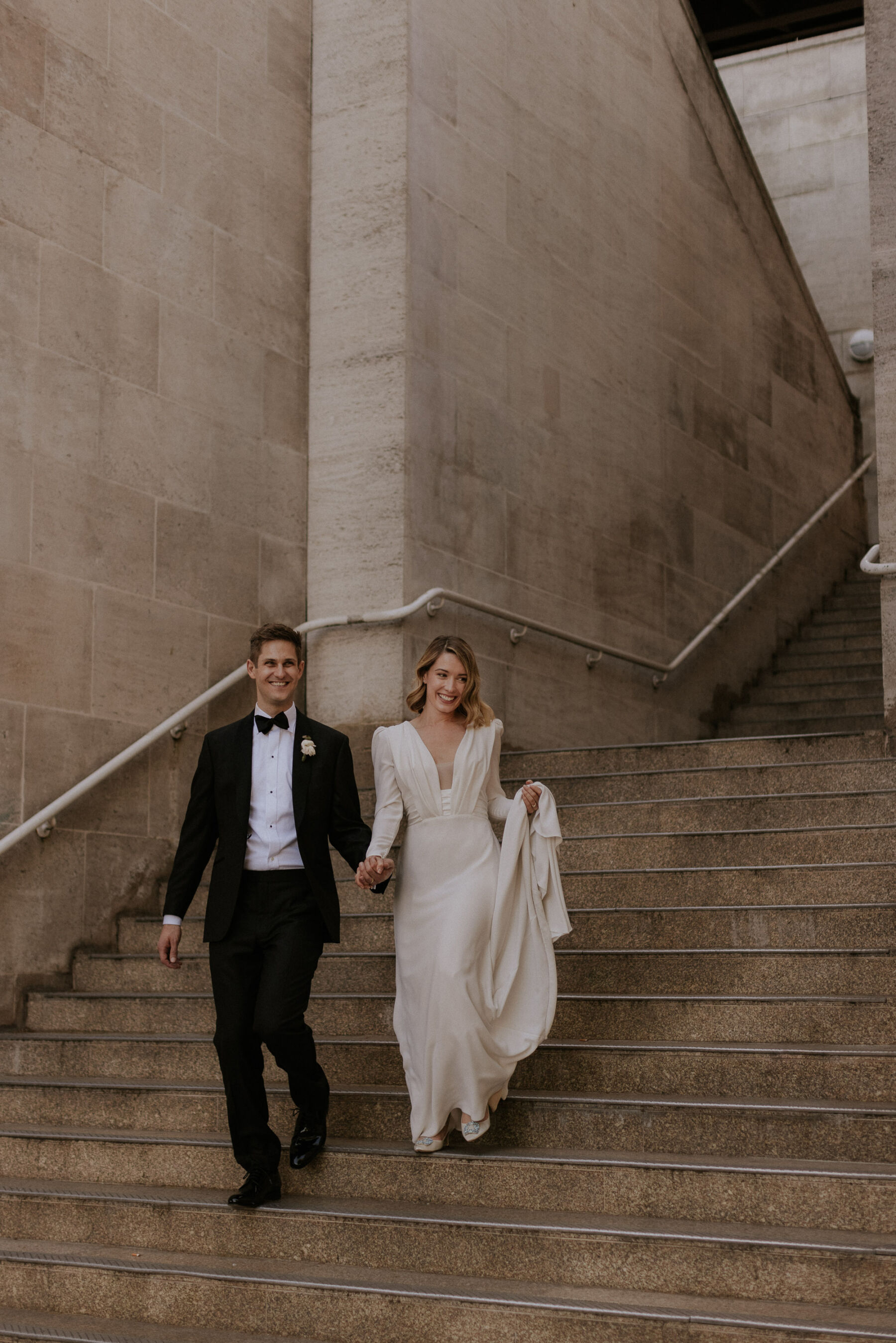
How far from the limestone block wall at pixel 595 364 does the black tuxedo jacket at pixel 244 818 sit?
379 centimetres

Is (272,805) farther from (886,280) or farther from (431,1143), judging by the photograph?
(886,280)

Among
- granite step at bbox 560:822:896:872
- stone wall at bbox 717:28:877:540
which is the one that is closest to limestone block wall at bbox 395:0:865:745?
stone wall at bbox 717:28:877:540

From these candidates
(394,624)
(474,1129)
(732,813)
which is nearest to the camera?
(474,1129)

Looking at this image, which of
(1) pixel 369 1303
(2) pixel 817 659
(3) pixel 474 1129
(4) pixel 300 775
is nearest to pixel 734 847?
(3) pixel 474 1129

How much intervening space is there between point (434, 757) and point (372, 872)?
1.75 ft

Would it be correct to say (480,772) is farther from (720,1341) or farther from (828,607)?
(828,607)

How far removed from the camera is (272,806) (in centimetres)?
499

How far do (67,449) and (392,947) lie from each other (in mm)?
2865

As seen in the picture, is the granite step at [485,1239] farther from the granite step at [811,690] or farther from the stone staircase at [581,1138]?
the granite step at [811,690]

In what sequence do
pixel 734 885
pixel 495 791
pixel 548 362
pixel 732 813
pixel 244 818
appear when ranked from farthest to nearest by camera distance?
pixel 548 362 < pixel 732 813 < pixel 734 885 < pixel 495 791 < pixel 244 818

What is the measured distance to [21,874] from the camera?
22.7 ft

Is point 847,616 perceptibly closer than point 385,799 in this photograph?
No

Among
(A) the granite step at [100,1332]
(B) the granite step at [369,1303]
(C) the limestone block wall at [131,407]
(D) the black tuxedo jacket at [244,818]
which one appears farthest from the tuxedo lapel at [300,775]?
(C) the limestone block wall at [131,407]

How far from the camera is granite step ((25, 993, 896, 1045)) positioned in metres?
5.20
